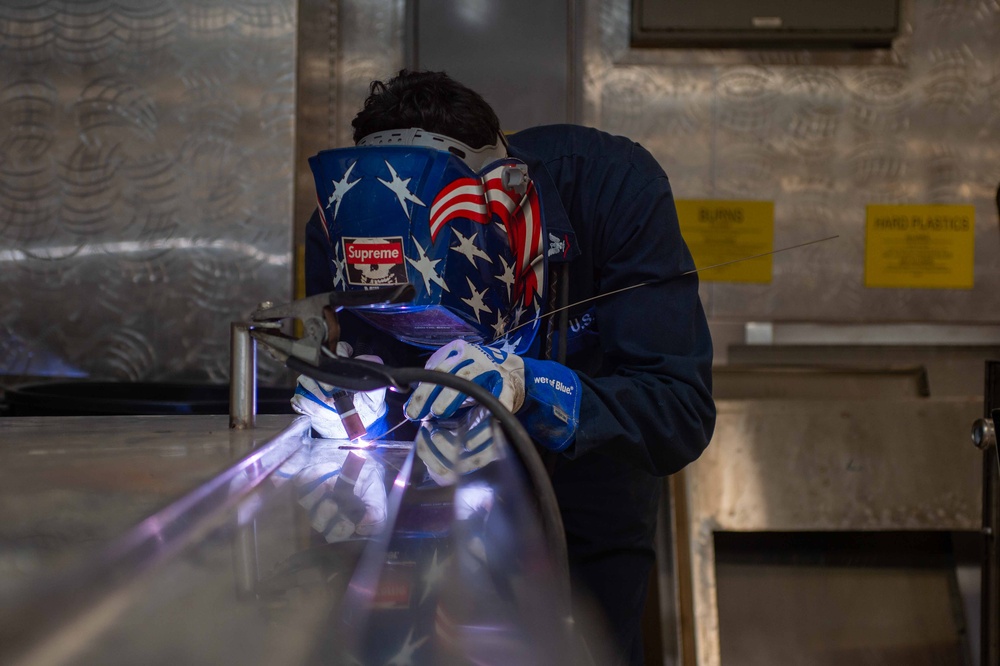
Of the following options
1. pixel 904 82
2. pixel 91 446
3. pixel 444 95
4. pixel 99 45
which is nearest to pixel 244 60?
pixel 99 45

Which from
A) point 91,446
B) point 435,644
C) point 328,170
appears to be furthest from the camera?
point 328,170

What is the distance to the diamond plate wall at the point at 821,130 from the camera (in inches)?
89.4

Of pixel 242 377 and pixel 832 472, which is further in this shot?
pixel 832 472

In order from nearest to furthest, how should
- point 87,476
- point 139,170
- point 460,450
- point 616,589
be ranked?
point 87,476 < point 460,450 < point 616,589 < point 139,170

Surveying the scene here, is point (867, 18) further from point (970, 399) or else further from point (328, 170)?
point (328, 170)

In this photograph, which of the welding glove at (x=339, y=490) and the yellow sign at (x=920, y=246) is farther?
the yellow sign at (x=920, y=246)

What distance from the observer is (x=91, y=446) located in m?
0.86

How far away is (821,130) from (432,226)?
66.4 inches

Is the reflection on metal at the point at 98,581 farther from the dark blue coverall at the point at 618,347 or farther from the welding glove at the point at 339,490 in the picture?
the dark blue coverall at the point at 618,347

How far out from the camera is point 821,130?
7.49 feet

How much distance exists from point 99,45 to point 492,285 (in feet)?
4.62

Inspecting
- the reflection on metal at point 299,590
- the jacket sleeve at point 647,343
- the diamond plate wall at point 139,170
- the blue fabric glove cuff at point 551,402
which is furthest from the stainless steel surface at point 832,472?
the reflection on metal at point 299,590

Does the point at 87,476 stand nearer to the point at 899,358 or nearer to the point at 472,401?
the point at 472,401

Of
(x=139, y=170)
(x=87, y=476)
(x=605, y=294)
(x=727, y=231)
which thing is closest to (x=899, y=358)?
(x=727, y=231)
